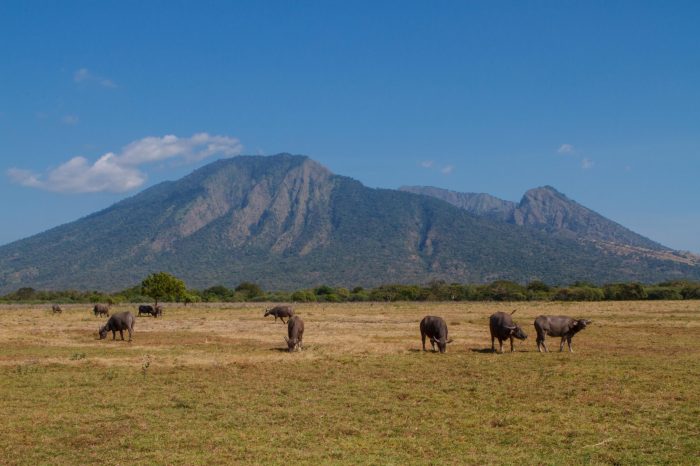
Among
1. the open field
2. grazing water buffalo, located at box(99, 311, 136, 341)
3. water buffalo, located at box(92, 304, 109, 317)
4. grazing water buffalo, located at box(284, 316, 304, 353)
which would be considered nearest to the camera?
the open field

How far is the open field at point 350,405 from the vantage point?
43.4 feet

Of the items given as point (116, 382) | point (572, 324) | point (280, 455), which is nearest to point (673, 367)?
point (572, 324)

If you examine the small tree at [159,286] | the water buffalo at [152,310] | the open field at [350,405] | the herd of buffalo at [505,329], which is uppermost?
the small tree at [159,286]

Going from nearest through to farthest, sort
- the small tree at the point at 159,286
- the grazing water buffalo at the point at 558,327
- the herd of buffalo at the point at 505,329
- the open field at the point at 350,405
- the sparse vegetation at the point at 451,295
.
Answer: the open field at the point at 350,405, the herd of buffalo at the point at 505,329, the grazing water buffalo at the point at 558,327, the small tree at the point at 159,286, the sparse vegetation at the point at 451,295

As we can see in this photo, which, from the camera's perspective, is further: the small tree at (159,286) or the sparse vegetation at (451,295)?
the sparse vegetation at (451,295)

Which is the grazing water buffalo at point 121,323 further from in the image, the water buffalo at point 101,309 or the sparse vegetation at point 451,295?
the sparse vegetation at point 451,295

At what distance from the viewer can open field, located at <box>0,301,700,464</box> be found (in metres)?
13.2

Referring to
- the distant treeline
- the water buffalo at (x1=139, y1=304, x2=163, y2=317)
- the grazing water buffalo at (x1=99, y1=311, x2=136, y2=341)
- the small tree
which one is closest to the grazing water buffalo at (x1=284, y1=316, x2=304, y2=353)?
the grazing water buffalo at (x1=99, y1=311, x2=136, y2=341)

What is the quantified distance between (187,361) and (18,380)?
672 cm

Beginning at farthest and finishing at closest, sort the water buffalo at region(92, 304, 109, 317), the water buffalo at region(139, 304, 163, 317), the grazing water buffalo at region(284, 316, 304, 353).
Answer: the water buffalo at region(139, 304, 163, 317)
the water buffalo at region(92, 304, 109, 317)
the grazing water buffalo at region(284, 316, 304, 353)

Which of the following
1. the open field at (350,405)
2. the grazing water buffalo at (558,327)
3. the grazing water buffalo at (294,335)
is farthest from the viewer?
the grazing water buffalo at (294,335)

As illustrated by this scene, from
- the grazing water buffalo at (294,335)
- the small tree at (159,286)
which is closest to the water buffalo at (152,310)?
the small tree at (159,286)

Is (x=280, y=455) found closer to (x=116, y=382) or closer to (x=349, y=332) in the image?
(x=116, y=382)

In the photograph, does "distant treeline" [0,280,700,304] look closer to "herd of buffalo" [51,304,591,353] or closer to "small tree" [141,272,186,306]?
"small tree" [141,272,186,306]
